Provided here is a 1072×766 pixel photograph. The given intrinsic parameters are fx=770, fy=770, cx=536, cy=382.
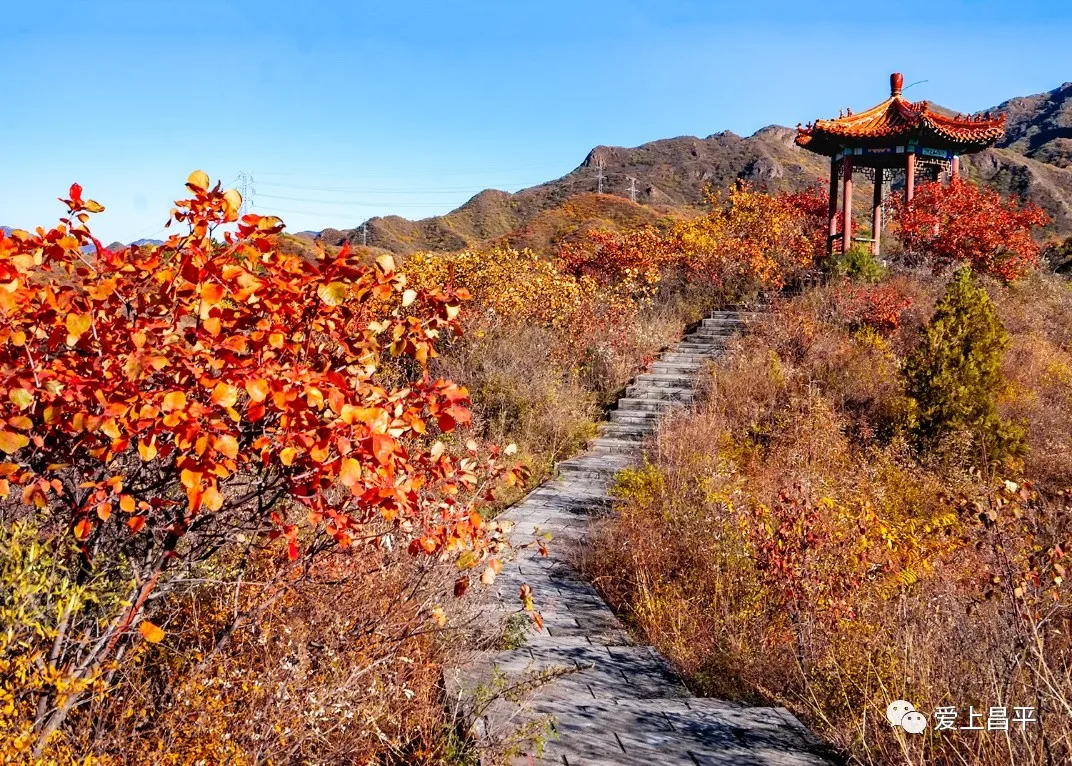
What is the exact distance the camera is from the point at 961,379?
906 cm

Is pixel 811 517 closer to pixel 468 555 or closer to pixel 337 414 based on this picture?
pixel 468 555

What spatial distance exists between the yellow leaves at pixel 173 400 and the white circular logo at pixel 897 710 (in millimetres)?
2767

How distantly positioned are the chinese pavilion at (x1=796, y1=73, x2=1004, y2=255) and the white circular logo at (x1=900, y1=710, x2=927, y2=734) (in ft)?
49.1

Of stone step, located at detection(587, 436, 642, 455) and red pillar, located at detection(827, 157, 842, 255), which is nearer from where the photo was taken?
stone step, located at detection(587, 436, 642, 455)

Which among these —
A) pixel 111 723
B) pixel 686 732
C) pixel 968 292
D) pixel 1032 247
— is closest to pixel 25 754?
pixel 111 723

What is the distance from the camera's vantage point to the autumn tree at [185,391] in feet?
6.63

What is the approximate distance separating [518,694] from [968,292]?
27.7 feet

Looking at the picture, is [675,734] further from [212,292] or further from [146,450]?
[212,292]

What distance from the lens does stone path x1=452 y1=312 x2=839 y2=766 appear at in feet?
10.4

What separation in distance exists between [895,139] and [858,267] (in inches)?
158

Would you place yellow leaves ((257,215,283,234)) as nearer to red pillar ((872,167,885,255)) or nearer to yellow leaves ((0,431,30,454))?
yellow leaves ((0,431,30,454))

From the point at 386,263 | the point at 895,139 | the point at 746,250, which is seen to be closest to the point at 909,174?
the point at 895,139

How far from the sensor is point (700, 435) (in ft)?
27.4

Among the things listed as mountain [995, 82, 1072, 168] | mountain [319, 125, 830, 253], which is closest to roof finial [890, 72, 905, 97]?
mountain [319, 125, 830, 253]
